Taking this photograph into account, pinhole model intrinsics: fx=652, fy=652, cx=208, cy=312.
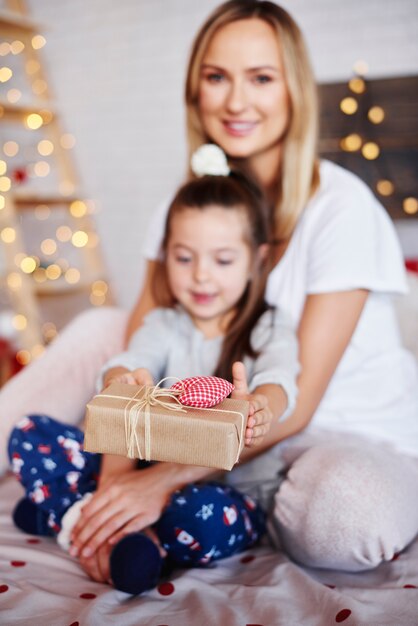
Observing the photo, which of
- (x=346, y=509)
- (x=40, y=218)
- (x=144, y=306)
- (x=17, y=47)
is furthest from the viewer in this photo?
(x=40, y=218)

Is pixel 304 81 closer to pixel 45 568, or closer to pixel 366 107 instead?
pixel 366 107

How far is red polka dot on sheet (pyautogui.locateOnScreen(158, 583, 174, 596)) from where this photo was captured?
0.86 m

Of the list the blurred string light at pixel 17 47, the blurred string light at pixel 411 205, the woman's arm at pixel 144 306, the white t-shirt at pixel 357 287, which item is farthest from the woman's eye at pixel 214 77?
the blurred string light at pixel 17 47

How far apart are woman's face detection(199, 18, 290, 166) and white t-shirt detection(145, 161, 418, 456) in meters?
0.15

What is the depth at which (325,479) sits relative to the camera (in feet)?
3.01

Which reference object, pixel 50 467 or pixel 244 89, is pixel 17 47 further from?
pixel 50 467

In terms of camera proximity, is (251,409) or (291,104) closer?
(251,409)

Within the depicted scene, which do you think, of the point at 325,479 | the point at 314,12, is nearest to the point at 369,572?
the point at 325,479

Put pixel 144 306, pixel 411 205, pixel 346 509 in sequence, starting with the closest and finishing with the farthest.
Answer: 1. pixel 346 509
2. pixel 144 306
3. pixel 411 205

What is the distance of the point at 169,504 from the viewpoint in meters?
0.95

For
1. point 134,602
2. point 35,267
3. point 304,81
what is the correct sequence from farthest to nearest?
point 35,267 → point 304,81 → point 134,602

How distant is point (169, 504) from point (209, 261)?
15.3 inches

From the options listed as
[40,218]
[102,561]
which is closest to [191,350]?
[102,561]

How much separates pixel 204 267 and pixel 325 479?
38 cm
